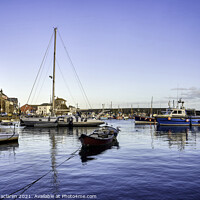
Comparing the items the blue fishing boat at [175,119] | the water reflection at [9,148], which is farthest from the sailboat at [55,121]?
the water reflection at [9,148]

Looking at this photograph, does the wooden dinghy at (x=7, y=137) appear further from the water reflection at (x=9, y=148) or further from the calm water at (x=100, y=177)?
the calm water at (x=100, y=177)

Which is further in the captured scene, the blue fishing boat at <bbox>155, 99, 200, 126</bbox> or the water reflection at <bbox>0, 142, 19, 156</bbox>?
the blue fishing boat at <bbox>155, 99, 200, 126</bbox>

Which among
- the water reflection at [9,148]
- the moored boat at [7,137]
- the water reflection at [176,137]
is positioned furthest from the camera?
the water reflection at [176,137]

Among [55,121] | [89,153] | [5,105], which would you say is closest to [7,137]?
[89,153]

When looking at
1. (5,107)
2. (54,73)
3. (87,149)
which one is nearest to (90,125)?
(54,73)

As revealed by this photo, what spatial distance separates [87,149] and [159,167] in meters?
9.86

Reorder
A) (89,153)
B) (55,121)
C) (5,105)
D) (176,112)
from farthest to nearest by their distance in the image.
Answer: (5,105), (176,112), (55,121), (89,153)

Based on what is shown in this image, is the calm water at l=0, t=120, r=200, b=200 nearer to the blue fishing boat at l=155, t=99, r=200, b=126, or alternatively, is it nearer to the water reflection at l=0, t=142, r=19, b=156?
the water reflection at l=0, t=142, r=19, b=156

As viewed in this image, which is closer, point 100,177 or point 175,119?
point 100,177

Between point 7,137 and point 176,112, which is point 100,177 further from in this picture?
point 176,112

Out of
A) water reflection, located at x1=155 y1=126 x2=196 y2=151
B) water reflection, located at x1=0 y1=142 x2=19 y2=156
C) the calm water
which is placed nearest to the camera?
the calm water

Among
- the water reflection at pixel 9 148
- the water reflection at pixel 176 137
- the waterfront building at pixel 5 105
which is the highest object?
the waterfront building at pixel 5 105

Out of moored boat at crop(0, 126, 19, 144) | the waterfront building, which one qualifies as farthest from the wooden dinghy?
the waterfront building

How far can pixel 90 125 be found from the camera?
219ft
